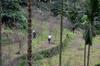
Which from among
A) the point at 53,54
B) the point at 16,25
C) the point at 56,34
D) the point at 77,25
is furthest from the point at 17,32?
the point at 77,25

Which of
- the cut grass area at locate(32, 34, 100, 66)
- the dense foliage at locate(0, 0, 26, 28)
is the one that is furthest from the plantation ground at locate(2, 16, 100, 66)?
the dense foliage at locate(0, 0, 26, 28)

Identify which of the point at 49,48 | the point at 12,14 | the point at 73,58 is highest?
the point at 12,14

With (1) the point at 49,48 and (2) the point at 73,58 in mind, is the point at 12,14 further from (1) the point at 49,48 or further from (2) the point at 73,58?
(2) the point at 73,58

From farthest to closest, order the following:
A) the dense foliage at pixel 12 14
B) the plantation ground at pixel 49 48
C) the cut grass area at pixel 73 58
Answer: the dense foliage at pixel 12 14 < the cut grass area at pixel 73 58 < the plantation ground at pixel 49 48

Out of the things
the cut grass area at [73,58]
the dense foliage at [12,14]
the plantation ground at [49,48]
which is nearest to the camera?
the plantation ground at [49,48]

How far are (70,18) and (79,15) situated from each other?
156cm

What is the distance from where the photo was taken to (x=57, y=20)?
137 ft

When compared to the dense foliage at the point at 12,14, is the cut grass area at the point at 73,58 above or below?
below

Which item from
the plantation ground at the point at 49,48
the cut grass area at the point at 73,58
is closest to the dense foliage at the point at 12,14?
the plantation ground at the point at 49,48

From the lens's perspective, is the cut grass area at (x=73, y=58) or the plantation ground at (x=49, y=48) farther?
the cut grass area at (x=73, y=58)

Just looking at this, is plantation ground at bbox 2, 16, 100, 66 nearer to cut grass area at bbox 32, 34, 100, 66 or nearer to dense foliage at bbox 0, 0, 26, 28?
cut grass area at bbox 32, 34, 100, 66

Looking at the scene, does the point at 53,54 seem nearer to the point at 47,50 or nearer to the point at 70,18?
the point at 47,50

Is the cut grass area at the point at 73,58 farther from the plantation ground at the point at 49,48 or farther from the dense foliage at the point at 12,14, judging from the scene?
the dense foliage at the point at 12,14

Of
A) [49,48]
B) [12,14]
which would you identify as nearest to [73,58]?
[49,48]
